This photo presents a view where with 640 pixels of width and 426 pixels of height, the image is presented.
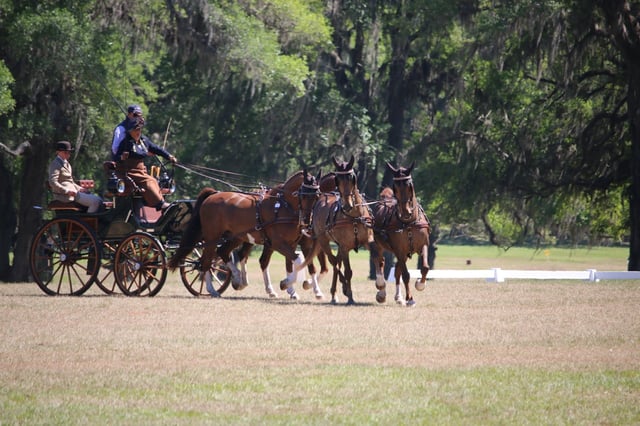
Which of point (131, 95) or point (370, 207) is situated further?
point (131, 95)

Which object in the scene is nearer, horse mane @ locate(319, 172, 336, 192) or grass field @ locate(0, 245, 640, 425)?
grass field @ locate(0, 245, 640, 425)

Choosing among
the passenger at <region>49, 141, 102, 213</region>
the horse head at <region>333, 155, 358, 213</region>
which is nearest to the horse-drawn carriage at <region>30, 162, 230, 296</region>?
the passenger at <region>49, 141, 102, 213</region>

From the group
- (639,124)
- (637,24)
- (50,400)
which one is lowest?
(50,400)

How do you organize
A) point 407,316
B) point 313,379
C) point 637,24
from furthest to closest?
1. point 637,24
2. point 407,316
3. point 313,379

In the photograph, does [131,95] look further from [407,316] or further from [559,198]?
[407,316]

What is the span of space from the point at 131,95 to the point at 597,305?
637 inches

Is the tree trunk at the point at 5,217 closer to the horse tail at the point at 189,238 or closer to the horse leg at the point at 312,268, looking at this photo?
the horse tail at the point at 189,238

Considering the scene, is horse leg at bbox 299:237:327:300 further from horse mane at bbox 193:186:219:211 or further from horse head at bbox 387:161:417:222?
horse head at bbox 387:161:417:222

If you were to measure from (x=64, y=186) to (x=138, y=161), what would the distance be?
54.2 inches

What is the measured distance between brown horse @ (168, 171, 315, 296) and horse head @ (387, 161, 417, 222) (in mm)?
1812

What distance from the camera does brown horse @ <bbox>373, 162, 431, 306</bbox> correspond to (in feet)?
57.2

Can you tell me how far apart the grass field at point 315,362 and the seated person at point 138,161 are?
1940 millimetres

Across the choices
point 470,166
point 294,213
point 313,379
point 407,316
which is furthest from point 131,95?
point 313,379

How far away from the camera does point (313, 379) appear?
10750 mm
